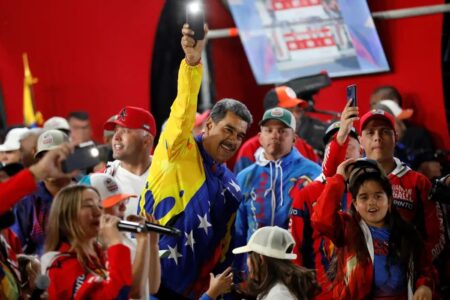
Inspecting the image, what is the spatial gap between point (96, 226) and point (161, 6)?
6385mm

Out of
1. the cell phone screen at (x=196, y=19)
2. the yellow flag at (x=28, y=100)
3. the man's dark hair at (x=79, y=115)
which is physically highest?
the yellow flag at (x=28, y=100)

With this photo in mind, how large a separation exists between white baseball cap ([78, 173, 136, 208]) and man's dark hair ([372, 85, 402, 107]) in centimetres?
455

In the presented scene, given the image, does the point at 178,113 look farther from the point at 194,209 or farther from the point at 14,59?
the point at 14,59

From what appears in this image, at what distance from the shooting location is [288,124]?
802 cm

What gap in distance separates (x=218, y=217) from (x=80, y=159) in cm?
177

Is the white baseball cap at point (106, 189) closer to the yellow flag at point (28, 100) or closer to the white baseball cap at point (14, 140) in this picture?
the white baseball cap at point (14, 140)

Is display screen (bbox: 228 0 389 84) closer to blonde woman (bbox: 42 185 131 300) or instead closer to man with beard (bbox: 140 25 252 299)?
man with beard (bbox: 140 25 252 299)

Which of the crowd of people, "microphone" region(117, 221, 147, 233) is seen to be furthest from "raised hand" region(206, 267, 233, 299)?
"microphone" region(117, 221, 147, 233)

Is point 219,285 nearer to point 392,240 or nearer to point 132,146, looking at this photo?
point 392,240

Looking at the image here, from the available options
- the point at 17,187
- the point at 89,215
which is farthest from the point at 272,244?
the point at 17,187

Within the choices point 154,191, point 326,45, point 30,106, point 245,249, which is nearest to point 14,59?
point 30,106

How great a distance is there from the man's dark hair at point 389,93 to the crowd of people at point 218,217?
199cm

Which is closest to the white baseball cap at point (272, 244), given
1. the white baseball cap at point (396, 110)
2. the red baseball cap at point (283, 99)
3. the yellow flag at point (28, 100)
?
the white baseball cap at point (396, 110)

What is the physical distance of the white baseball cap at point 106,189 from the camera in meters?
5.57
